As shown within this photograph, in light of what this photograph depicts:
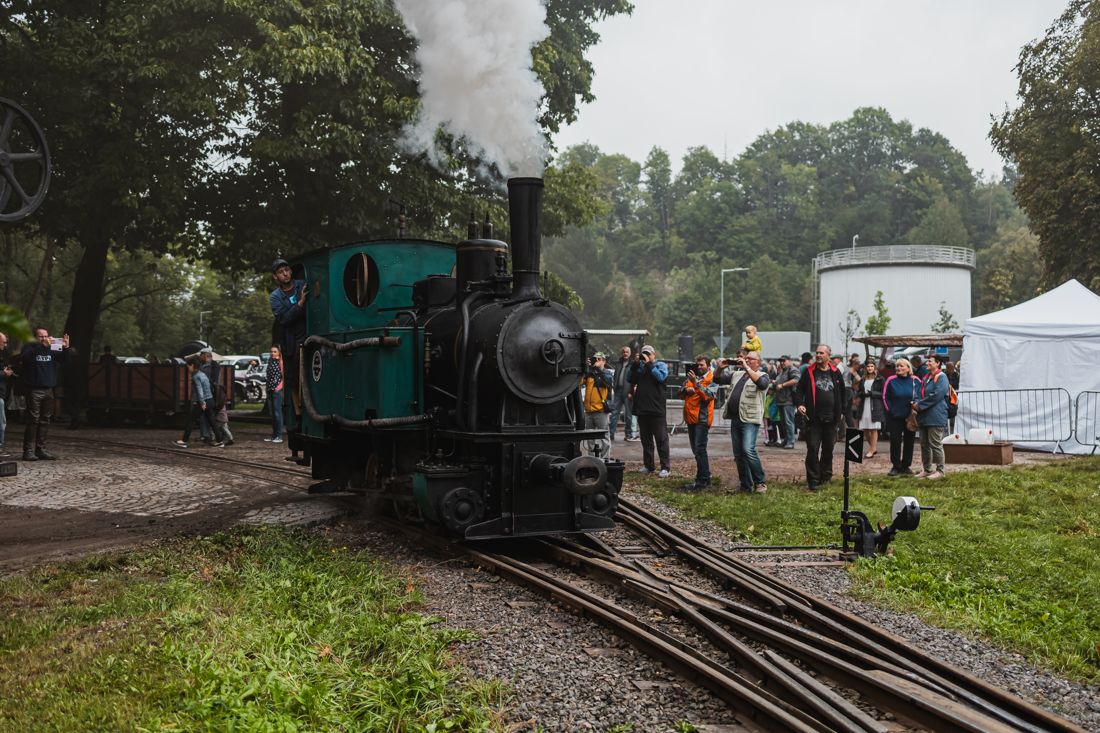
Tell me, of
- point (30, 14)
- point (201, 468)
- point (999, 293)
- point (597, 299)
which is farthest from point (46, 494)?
point (597, 299)

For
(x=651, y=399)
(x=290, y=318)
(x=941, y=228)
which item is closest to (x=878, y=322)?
(x=941, y=228)

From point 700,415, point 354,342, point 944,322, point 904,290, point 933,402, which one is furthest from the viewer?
point 904,290

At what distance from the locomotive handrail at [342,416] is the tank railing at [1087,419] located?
13.4 m

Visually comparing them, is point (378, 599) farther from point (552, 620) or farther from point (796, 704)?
point (796, 704)

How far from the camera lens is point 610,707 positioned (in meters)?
4.69

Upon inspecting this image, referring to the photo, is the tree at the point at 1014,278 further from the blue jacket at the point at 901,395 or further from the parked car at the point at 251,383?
the blue jacket at the point at 901,395

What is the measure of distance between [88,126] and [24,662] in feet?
55.1

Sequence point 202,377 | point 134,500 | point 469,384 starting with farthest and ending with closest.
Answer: point 202,377 < point 134,500 < point 469,384

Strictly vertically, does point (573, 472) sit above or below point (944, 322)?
below

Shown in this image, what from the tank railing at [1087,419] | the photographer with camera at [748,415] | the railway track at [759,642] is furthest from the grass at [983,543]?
the tank railing at [1087,419]

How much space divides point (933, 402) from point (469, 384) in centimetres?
768

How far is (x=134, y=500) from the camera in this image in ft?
38.1

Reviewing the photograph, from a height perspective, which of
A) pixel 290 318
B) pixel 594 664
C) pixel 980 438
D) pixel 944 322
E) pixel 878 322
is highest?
pixel 944 322

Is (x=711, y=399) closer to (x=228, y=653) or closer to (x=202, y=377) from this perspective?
(x=228, y=653)
